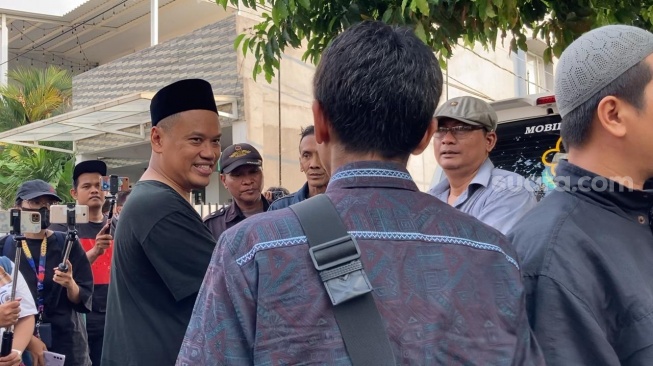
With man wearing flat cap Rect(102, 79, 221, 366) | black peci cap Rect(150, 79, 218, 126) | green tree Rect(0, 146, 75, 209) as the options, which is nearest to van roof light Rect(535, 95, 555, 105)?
black peci cap Rect(150, 79, 218, 126)

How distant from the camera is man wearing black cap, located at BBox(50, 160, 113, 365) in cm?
579

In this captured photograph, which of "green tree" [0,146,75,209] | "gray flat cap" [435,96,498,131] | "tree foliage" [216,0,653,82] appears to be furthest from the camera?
"green tree" [0,146,75,209]

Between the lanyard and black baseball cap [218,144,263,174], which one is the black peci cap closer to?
black baseball cap [218,144,263,174]

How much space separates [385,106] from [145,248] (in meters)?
1.35

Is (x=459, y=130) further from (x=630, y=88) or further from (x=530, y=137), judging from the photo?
(x=630, y=88)

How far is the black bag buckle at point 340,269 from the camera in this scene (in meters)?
1.39

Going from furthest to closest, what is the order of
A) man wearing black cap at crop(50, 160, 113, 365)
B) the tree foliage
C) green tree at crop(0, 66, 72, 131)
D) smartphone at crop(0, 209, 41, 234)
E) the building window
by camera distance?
green tree at crop(0, 66, 72, 131) → the building window → man wearing black cap at crop(50, 160, 113, 365) → smartphone at crop(0, 209, 41, 234) → the tree foliage

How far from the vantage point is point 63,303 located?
529 centimetres

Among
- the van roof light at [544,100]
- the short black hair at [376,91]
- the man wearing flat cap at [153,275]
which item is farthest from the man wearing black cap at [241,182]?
the short black hair at [376,91]

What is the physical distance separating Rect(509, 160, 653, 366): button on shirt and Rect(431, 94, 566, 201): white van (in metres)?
3.07

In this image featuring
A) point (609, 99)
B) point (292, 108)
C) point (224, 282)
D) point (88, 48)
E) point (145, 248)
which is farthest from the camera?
point (88, 48)

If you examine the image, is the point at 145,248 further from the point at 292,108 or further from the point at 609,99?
the point at 292,108

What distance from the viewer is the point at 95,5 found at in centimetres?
1925

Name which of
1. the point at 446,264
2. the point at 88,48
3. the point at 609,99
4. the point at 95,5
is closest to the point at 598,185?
the point at 609,99
